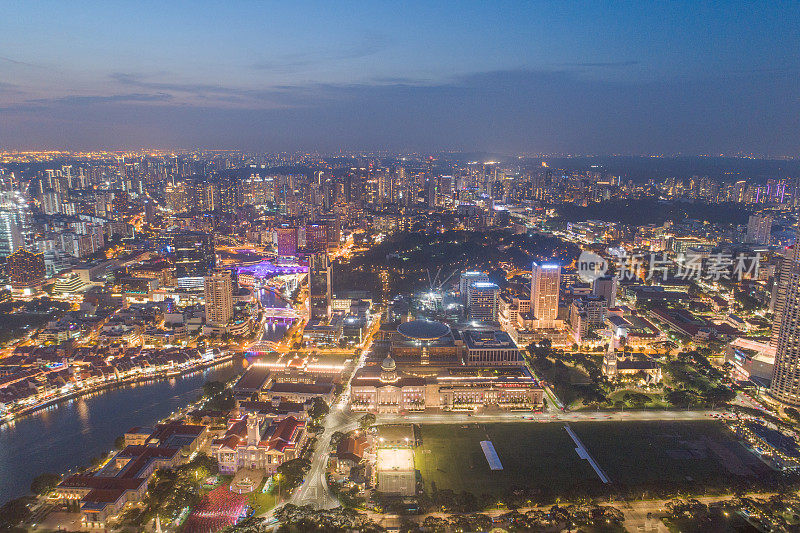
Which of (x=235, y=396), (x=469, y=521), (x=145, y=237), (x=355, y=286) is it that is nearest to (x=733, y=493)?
(x=469, y=521)

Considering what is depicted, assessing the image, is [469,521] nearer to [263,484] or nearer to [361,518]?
[361,518]

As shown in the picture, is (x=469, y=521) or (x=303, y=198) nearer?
(x=469, y=521)

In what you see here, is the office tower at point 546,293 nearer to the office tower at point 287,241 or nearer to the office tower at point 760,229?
the office tower at point 287,241

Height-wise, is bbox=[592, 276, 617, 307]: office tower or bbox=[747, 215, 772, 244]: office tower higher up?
bbox=[747, 215, 772, 244]: office tower

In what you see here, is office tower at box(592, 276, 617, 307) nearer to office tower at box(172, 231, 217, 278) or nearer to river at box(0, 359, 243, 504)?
river at box(0, 359, 243, 504)

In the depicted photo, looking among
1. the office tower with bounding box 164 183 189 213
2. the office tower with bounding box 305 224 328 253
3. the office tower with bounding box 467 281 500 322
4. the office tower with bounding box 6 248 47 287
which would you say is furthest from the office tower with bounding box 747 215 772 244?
the office tower with bounding box 164 183 189 213

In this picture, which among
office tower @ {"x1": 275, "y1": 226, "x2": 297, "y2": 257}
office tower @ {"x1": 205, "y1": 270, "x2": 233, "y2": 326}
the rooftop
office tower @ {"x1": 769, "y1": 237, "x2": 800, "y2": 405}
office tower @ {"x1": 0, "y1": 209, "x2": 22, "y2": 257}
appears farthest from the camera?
office tower @ {"x1": 275, "y1": 226, "x2": 297, "y2": 257}

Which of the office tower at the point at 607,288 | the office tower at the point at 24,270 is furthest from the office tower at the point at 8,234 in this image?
the office tower at the point at 607,288
